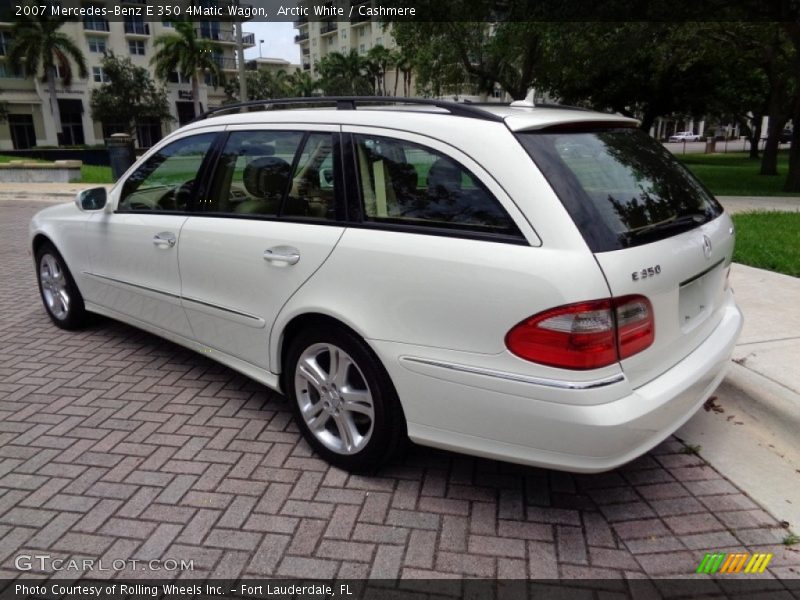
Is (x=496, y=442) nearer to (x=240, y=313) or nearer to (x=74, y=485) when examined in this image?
(x=240, y=313)

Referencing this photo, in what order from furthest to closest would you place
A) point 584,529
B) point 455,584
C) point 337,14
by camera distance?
point 337,14 → point 584,529 → point 455,584

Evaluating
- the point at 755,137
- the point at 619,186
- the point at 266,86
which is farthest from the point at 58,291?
the point at 266,86

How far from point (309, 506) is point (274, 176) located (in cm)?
176

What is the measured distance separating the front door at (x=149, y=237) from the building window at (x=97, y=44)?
62.7 m

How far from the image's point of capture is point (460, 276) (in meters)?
2.50

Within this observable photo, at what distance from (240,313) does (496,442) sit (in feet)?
5.50

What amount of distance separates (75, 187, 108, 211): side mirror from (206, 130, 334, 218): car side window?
51.1 inches

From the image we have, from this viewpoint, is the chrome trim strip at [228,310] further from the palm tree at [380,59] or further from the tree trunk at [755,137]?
the palm tree at [380,59]

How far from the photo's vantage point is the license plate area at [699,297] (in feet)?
8.99

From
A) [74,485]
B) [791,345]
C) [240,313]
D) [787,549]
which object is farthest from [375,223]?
[791,345]

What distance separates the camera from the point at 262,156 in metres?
3.57

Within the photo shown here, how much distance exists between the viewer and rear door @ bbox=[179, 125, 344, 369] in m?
3.12

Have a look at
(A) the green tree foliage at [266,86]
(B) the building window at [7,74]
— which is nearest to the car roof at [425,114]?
(A) the green tree foliage at [266,86]

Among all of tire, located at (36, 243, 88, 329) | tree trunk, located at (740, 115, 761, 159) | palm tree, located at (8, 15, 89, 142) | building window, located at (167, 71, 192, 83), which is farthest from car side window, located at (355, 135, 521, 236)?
building window, located at (167, 71, 192, 83)
